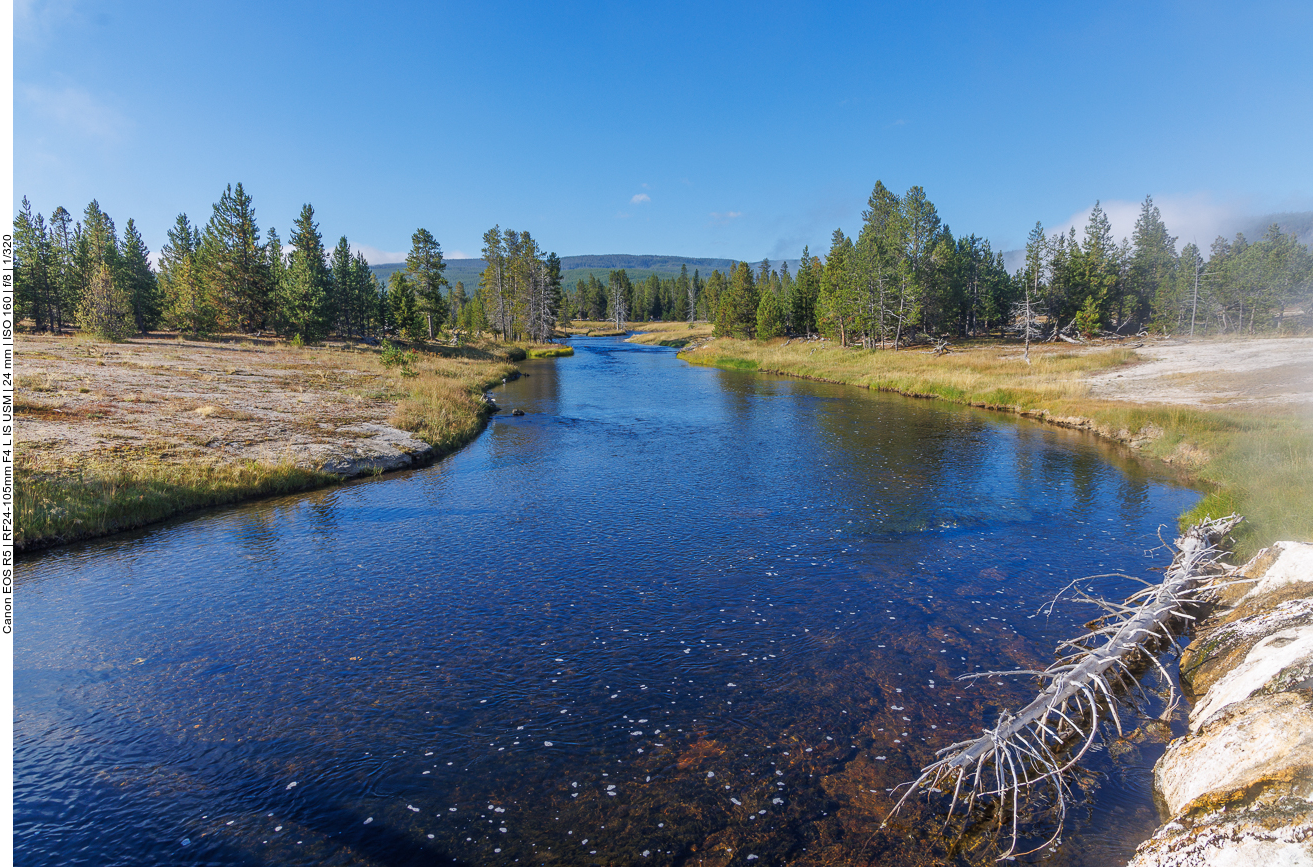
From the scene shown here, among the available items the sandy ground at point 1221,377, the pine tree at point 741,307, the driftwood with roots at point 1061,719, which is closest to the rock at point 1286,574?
the driftwood with roots at point 1061,719

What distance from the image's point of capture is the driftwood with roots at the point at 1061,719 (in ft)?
25.5

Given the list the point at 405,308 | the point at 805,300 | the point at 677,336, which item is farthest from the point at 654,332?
the point at 405,308

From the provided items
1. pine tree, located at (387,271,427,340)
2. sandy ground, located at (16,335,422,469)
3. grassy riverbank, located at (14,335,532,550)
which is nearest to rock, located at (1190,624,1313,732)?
grassy riverbank, located at (14,335,532,550)

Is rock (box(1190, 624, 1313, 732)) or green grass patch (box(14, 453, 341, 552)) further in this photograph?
green grass patch (box(14, 453, 341, 552))

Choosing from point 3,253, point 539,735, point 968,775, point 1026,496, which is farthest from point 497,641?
point 1026,496

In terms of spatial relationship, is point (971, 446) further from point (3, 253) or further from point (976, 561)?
point (3, 253)

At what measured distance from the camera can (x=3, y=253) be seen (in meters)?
10.2

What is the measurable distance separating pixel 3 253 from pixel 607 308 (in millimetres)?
182626

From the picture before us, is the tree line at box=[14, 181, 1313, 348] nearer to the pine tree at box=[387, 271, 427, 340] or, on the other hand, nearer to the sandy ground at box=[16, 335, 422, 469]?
the pine tree at box=[387, 271, 427, 340]

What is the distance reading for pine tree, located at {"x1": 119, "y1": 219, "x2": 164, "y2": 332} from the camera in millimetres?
68144

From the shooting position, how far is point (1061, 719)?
351 inches

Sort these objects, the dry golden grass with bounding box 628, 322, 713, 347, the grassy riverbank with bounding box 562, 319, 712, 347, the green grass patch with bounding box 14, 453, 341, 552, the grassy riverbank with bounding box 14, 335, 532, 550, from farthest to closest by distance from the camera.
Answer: the grassy riverbank with bounding box 562, 319, 712, 347
the dry golden grass with bounding box 628, 322, 713, 347
the grassy riverbank with bounding box 14, 335, 532, 550
the green grass patch with bounding box 14, 453, 341, 552

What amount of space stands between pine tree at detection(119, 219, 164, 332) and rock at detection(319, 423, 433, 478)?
55738mm

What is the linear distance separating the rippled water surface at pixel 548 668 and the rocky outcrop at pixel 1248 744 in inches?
34.0
